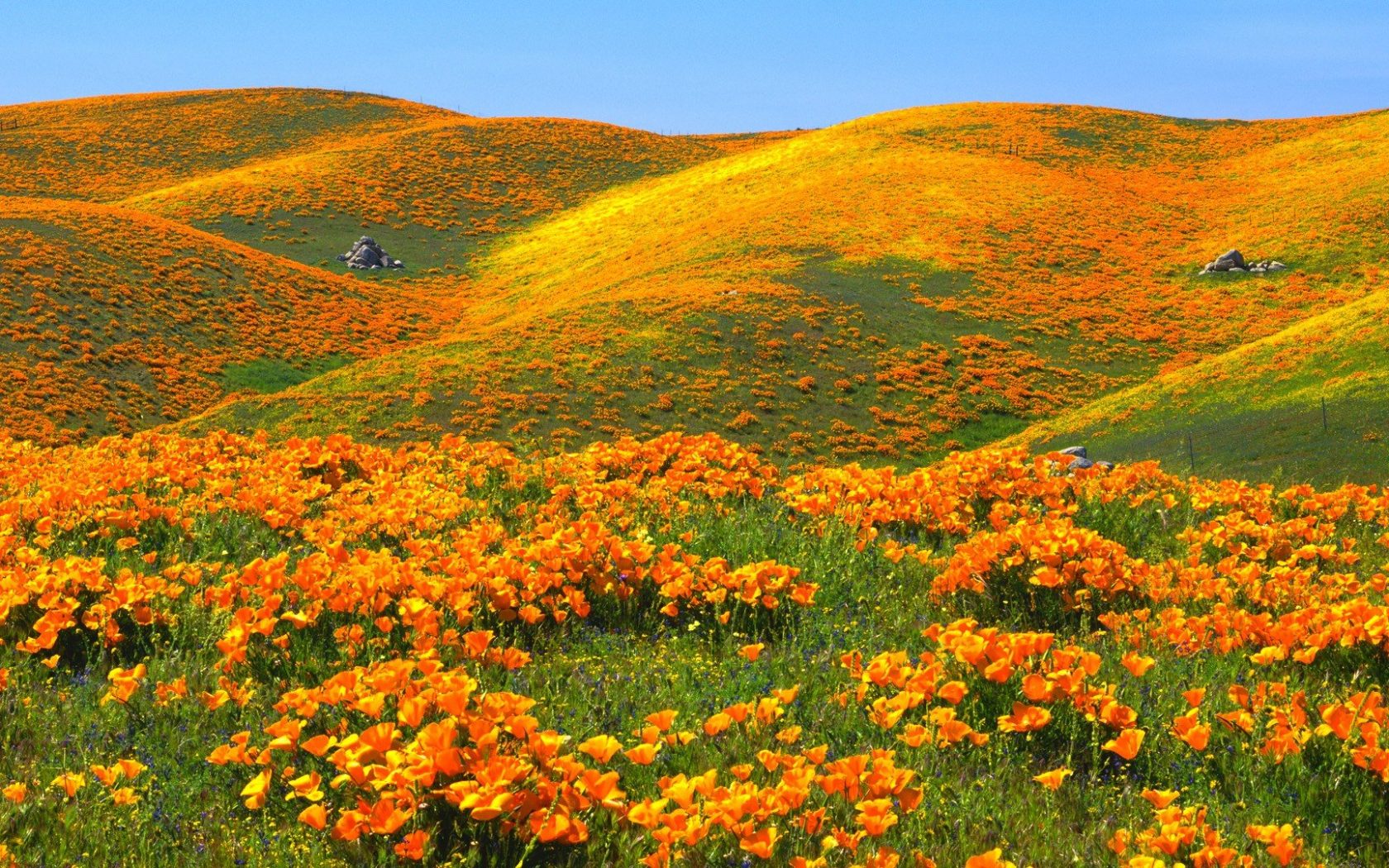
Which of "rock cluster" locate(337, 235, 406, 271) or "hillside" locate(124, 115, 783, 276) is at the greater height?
"hillside" locate(124, 115, 783, 276)

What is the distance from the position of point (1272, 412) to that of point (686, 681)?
27.7 meters

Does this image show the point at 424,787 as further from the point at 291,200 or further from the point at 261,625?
the point at 291,200

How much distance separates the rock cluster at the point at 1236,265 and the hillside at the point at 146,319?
38.3 meters

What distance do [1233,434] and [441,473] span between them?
75.4 feet

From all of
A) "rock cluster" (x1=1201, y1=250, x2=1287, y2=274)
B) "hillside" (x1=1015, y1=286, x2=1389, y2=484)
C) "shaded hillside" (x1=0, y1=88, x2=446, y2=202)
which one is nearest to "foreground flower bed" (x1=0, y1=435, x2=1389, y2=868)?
"hillside" (x1=1015, y1=286, x2=1389, y2=484)

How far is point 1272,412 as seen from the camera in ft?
90.4

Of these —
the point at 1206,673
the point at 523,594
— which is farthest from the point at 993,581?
the point at 523,594

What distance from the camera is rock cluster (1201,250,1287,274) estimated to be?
1925 inches

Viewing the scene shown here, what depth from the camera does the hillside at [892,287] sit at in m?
31.2

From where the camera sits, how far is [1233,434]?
85.3ft

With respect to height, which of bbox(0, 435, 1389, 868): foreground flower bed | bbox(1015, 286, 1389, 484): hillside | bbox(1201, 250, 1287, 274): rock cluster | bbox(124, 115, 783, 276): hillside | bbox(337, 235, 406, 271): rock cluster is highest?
bbox(124, 115, 783, 276): hillside

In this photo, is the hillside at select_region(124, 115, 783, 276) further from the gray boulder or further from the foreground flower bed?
the foreground flower bed

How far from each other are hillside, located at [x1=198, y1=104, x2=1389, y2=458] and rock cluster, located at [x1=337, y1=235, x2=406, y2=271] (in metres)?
5.38

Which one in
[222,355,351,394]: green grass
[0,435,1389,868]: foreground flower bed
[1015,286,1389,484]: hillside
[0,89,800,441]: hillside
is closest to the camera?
[0,435,1389,868]: foreground flower bed
